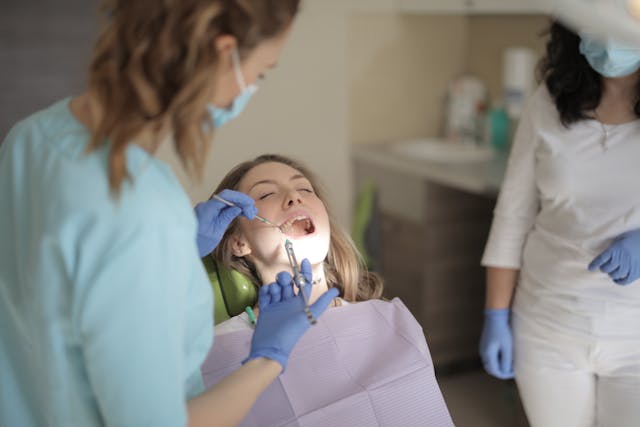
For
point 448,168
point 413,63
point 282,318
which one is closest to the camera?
point 282,318

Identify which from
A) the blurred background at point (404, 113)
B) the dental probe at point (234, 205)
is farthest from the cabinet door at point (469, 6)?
the dental probe at point (234, 205)

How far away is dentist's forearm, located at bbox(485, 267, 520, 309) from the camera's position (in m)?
1.55

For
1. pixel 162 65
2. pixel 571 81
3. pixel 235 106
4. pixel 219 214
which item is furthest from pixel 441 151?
pixel 162 65

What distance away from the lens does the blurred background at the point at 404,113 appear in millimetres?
2006

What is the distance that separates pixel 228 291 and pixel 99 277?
64cm

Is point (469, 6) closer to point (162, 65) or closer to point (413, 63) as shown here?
point (413, 63)

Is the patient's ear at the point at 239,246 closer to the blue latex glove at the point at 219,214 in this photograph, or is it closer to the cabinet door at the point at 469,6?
the blue latex glove at the point at 219,214

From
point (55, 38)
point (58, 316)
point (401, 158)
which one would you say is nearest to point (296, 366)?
point (58, 316)

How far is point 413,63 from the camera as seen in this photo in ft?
9.87

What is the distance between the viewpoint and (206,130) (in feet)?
2.53

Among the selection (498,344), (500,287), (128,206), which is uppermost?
(128,206)

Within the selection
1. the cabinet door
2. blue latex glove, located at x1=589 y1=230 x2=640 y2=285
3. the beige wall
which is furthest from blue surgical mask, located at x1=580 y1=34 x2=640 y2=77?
the beige wall

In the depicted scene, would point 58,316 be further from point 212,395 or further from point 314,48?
point 314,48

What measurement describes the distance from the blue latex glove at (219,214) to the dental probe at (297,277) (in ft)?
0.35
